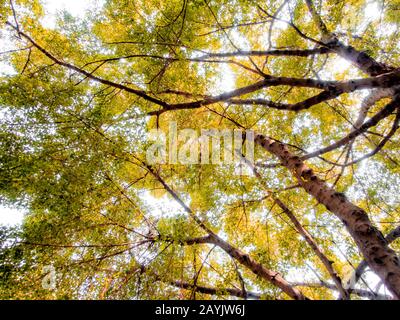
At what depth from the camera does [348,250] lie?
3883 millimetres

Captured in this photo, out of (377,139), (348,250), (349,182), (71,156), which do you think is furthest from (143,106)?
(377,139)

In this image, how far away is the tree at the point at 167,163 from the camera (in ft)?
8.62

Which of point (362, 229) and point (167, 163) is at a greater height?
point (167, 163)

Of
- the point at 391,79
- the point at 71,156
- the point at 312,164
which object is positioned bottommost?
the point at 71,156

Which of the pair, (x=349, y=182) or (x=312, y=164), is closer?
(x=349, y=182)

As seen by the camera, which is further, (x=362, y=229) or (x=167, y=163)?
(x=167, y=163)

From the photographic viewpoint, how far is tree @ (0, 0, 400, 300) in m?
2.63

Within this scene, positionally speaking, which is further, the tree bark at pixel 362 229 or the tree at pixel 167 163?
the tree at pixel 167 163

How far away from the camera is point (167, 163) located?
176 inches

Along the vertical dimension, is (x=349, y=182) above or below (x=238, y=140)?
below
